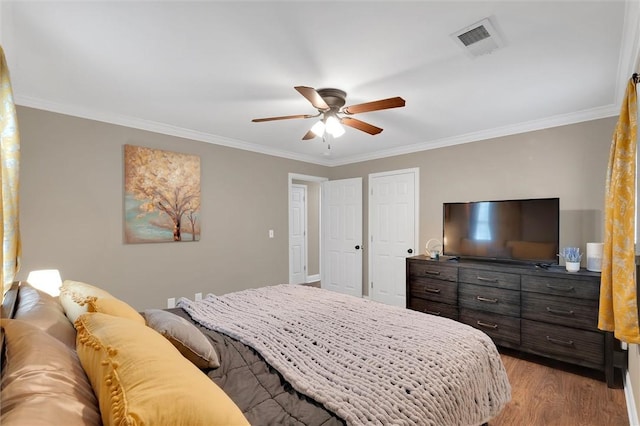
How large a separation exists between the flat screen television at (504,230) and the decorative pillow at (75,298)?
138 inches

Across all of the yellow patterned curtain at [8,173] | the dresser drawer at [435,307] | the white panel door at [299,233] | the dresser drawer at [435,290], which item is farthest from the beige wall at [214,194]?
the white panel door at [299,233]

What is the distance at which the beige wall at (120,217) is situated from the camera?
280 cm

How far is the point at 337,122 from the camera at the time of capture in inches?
100

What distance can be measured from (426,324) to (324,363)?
→ 82 centimetres

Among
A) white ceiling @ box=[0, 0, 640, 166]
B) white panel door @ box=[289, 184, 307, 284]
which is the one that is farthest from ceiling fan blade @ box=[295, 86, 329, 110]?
white panel door @ box=[289, 184, 307, 284]

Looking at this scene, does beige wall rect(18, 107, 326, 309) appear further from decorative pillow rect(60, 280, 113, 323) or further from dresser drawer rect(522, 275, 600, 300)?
dresser drawer rect(522, 275, 600, 300)

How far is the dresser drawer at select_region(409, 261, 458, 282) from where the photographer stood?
344 centimetres

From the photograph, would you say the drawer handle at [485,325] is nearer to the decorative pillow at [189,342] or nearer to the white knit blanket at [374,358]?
the white knit blanket at [374,358]

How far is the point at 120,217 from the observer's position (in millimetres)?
3256

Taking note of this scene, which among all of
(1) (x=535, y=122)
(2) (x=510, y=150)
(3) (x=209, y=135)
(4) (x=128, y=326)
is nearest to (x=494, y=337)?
(2) (x=510, y=150)

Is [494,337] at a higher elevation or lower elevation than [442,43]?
lower

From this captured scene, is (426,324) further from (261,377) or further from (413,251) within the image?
(413,251)

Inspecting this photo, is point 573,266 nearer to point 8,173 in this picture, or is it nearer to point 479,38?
point 479,38

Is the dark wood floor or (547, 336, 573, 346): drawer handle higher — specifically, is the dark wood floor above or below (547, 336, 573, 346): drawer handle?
below
